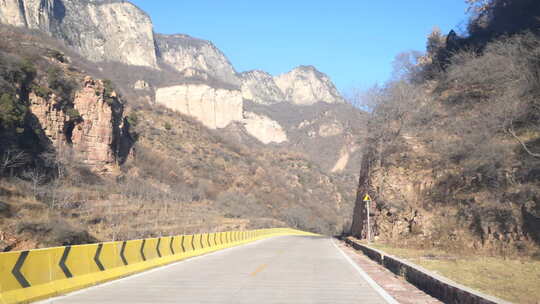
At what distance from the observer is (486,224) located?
21984 millimetres

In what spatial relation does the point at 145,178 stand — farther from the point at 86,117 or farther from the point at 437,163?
the point at 437,163

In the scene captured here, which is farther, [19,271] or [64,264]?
[64,264]

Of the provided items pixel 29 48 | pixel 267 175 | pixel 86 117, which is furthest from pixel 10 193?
pixel 267 175

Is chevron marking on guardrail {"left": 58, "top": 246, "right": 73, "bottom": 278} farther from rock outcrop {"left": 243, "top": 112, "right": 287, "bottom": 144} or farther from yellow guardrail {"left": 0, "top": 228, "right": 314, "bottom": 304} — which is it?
rock outcrop {"left": 243, "top": 112, "right": 287, "bottom": 144}

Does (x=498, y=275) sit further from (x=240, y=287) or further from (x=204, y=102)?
(x=204, y=102)

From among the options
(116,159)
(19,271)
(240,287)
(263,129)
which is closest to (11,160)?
(116,159)

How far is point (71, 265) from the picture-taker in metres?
11.1

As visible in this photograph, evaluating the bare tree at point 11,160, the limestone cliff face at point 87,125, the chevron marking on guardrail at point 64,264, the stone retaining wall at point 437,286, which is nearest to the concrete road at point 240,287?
the chevron marking on guardrail at point 64,264

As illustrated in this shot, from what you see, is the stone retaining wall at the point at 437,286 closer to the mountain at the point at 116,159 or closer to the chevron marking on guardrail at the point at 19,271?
the chevron marking on guardrail at the point at 19,271

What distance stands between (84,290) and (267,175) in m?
85.0

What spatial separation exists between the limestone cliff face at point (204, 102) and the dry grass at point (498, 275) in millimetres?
126956

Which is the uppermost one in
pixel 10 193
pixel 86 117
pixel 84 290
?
pixel 86 117

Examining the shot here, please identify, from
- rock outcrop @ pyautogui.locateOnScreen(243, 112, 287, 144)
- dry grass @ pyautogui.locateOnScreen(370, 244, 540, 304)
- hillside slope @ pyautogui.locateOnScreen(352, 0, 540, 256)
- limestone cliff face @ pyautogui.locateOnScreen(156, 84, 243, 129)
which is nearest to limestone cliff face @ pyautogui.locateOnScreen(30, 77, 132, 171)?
hillside slope @ pyautogui.locateOnScreen(352, 0, 540, 256)

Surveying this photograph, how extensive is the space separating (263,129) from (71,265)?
517 feet
